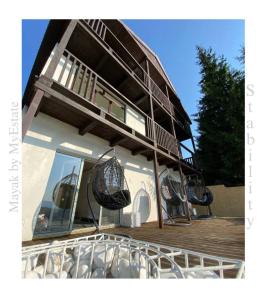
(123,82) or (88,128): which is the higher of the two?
(123,82)

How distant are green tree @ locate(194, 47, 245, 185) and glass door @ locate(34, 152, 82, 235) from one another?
8391 millimetres

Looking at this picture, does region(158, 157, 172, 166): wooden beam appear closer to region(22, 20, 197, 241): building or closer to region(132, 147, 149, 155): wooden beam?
region(22, 20, 197, 241): building

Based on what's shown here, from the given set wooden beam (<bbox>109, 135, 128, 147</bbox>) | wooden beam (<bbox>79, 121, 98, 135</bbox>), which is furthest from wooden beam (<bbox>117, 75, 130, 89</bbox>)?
wooden beam (<bbox>79, 121, 98, 135</bbox>)

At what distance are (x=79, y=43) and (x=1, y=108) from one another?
3.35m

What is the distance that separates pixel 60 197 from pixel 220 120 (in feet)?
32.5

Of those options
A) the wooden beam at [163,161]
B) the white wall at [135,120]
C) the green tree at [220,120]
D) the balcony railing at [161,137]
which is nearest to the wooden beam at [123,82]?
the white wall at [135,120]

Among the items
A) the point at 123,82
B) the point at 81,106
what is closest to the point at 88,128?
the point at 81,106

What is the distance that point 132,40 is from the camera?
20.3ft

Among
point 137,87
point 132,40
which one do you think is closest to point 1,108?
point 137,87

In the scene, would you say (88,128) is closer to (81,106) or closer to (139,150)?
(81,106)

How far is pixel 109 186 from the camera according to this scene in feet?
13.1

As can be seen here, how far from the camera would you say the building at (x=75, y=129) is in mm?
3039
